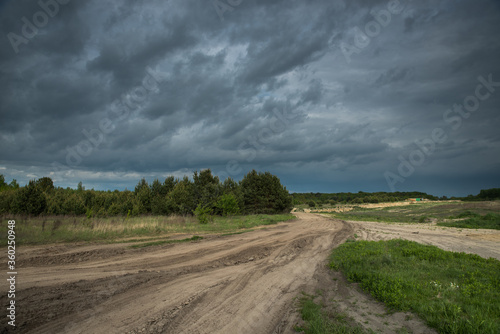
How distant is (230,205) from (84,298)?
27.5 metres

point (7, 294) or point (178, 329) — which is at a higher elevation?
point (7, 294)

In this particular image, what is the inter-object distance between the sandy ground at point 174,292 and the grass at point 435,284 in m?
0.42

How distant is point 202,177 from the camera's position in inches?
1674

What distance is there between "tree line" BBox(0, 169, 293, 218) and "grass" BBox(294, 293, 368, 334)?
20320 mm

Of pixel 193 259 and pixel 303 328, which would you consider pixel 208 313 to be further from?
pixel 193 259

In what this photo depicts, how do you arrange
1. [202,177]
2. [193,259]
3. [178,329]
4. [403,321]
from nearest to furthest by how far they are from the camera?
1. [178,329]
2. [403,321]
3. [193,259]
4. [202,177]

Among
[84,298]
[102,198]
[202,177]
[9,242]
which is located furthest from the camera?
[202,177]

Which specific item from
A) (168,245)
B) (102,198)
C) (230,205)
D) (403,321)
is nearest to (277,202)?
(230,205)

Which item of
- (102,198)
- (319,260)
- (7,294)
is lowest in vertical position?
(319,260)

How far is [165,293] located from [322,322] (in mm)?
3975

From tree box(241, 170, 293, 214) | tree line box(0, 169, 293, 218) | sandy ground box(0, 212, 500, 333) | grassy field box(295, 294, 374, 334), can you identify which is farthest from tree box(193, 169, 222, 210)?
grassy field box(295, 294, 374, 334)

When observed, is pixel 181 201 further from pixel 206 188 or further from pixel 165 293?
pixel 165 293

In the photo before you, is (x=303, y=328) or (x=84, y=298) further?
(x=84, y=298)

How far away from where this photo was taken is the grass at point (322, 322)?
15.8 ft
